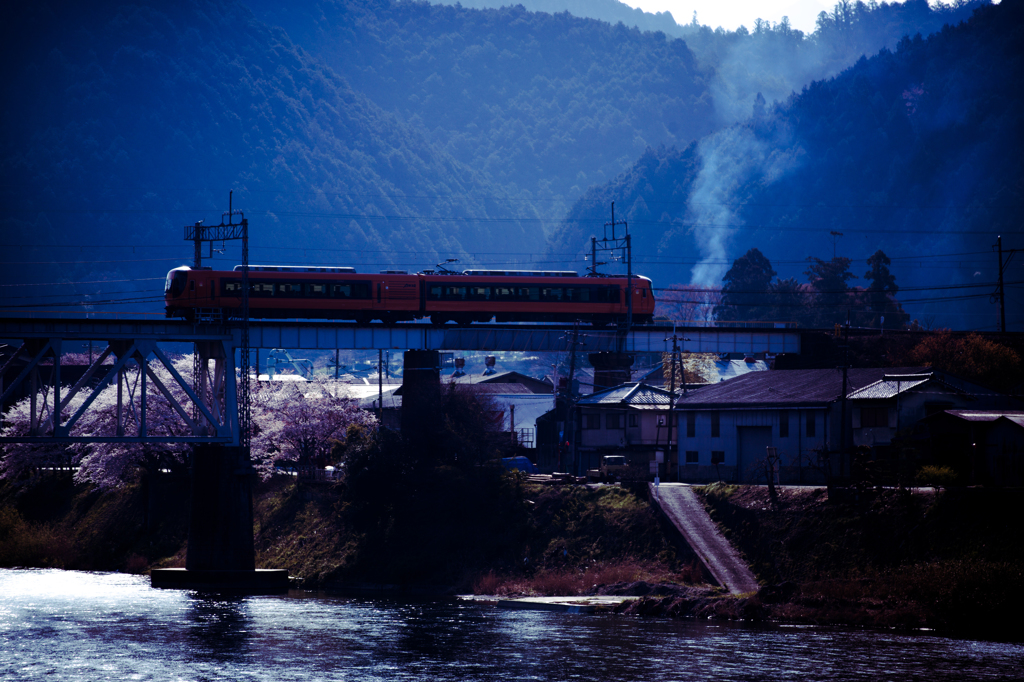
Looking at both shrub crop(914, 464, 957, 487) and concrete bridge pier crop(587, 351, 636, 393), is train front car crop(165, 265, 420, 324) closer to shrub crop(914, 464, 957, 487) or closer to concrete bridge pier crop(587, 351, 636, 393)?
concrete bridge pier crop(587, 351, 636, 393)

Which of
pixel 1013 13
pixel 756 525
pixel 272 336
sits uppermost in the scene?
pixel 1013 13

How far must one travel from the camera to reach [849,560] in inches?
1657

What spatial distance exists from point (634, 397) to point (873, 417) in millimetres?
18449

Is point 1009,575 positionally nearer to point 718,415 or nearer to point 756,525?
point 756,525

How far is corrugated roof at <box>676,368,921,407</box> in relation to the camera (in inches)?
2078

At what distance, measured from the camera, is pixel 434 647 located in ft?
119

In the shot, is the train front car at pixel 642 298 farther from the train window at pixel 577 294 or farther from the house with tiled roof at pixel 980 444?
the house with tiled roof at pixel 980 444

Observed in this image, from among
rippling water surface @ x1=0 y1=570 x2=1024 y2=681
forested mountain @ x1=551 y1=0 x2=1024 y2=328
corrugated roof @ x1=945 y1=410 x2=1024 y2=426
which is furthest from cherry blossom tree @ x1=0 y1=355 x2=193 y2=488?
forested mountain @ x1=551 y1=0 x2=1024 y2=328

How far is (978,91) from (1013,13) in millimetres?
20103

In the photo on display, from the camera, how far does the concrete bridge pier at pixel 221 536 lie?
5288cm

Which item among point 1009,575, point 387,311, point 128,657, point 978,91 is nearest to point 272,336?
point 387,311

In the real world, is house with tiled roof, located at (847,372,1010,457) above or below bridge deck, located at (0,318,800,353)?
below

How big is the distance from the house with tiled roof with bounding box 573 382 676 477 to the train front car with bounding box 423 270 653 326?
5.19 meters

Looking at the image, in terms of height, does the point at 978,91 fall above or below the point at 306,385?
above
